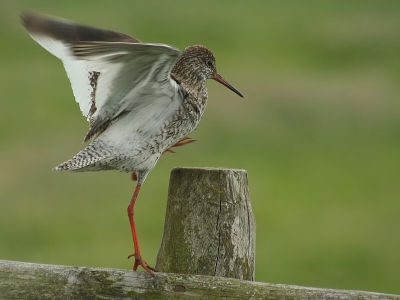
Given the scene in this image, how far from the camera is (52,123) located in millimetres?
22469

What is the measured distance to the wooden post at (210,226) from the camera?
15.9 feet

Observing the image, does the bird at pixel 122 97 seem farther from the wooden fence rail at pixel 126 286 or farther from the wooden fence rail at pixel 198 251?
the wooden fence rail at pixel 126 286

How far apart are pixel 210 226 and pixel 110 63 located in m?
1.21

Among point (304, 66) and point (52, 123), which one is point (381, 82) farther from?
point (52, 123)

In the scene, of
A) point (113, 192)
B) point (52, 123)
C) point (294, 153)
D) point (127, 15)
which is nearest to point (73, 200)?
point (113, 192)

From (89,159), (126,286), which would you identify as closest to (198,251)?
(126,286)

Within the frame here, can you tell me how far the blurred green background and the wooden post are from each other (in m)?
9.46

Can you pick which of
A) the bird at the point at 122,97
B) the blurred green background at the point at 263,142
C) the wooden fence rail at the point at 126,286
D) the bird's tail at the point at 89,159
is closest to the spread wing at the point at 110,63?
the bird at the point at 122,97

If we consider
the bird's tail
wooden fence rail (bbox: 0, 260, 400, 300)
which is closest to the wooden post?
wooden fence rail (bbox: 0, 260, 400, 300)

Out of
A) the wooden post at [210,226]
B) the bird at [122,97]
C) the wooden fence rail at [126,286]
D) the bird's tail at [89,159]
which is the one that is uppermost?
the bird at [122,97]

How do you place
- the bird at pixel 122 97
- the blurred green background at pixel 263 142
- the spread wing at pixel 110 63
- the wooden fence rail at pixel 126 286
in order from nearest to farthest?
the wooden fence rail at pixel 126 286 < the spread wing at pixel 110 63 < the bird at pixel 122 97 < the blurred green background at pixel 263 142

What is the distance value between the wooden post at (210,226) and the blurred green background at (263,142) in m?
9.46

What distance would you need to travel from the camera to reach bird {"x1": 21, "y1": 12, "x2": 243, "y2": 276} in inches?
214

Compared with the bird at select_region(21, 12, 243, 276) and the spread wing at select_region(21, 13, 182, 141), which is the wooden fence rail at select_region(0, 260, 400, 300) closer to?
the bird at select_region(21, 12, 243, 276)
